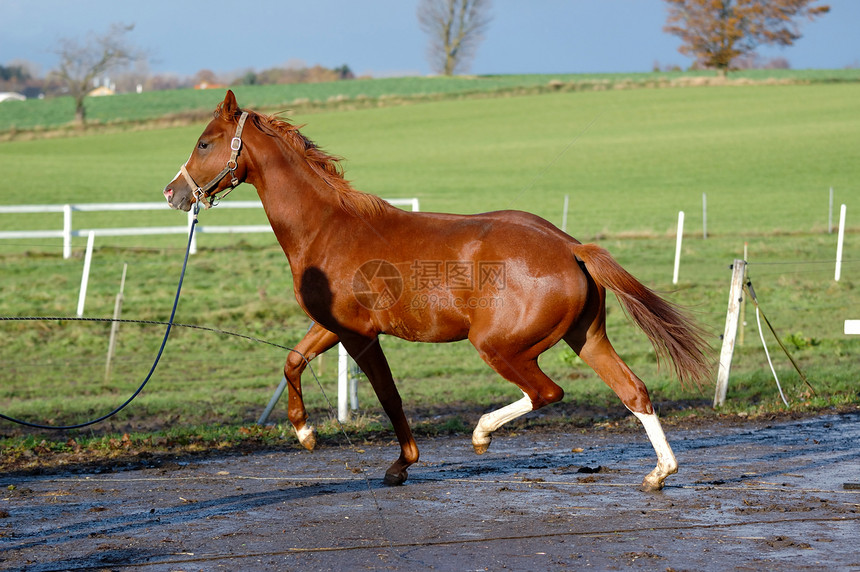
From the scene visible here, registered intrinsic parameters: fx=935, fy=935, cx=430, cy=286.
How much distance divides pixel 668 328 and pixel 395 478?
2031 mm

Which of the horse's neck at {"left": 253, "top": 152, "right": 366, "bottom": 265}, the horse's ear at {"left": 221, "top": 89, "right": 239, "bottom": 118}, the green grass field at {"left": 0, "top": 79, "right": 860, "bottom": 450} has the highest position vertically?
the horse's ear at {"left": 221, "top": 89, "right": 239, "bottom": 118}

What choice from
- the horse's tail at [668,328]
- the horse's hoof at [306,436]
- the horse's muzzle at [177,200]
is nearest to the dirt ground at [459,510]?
the horse's hoof at [306,436]

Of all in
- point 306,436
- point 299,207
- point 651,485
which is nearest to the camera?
point 651,485

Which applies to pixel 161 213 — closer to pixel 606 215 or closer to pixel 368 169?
pixel 368 169


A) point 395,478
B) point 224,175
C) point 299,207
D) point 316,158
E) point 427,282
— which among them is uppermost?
point 316,158

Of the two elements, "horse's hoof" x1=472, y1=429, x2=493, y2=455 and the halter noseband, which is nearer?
"horse's hoof" x1=472, y1=429, x2=493, y2=455

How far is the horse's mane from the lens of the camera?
243 inches

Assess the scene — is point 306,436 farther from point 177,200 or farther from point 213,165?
point 213,165

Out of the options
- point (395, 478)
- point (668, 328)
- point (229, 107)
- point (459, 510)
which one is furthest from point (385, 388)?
point (229, 107)

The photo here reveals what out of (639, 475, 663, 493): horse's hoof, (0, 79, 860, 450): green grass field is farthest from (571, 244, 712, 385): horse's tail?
(639, 475, 663, 493): horse's hoof

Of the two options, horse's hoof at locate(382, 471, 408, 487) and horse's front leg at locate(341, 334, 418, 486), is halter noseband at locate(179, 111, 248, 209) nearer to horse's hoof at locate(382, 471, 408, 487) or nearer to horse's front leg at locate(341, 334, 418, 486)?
horse's front leg at locate(341, 334, 418, 486)

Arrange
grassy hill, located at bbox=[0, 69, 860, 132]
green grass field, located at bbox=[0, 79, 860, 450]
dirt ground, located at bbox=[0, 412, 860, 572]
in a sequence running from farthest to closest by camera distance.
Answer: grassy hill, located at bbox=[0, 69, 860, 132] < green grass field, located at bbox=[0, 79, 860, 450] < dirt ground, located at bbox=[0, 412, 860, 572]

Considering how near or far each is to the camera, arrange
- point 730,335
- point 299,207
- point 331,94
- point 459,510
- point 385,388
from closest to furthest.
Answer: point 459,510, point 385,388, point 299,207, point 730,335, point 331,94

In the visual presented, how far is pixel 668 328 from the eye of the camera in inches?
242
